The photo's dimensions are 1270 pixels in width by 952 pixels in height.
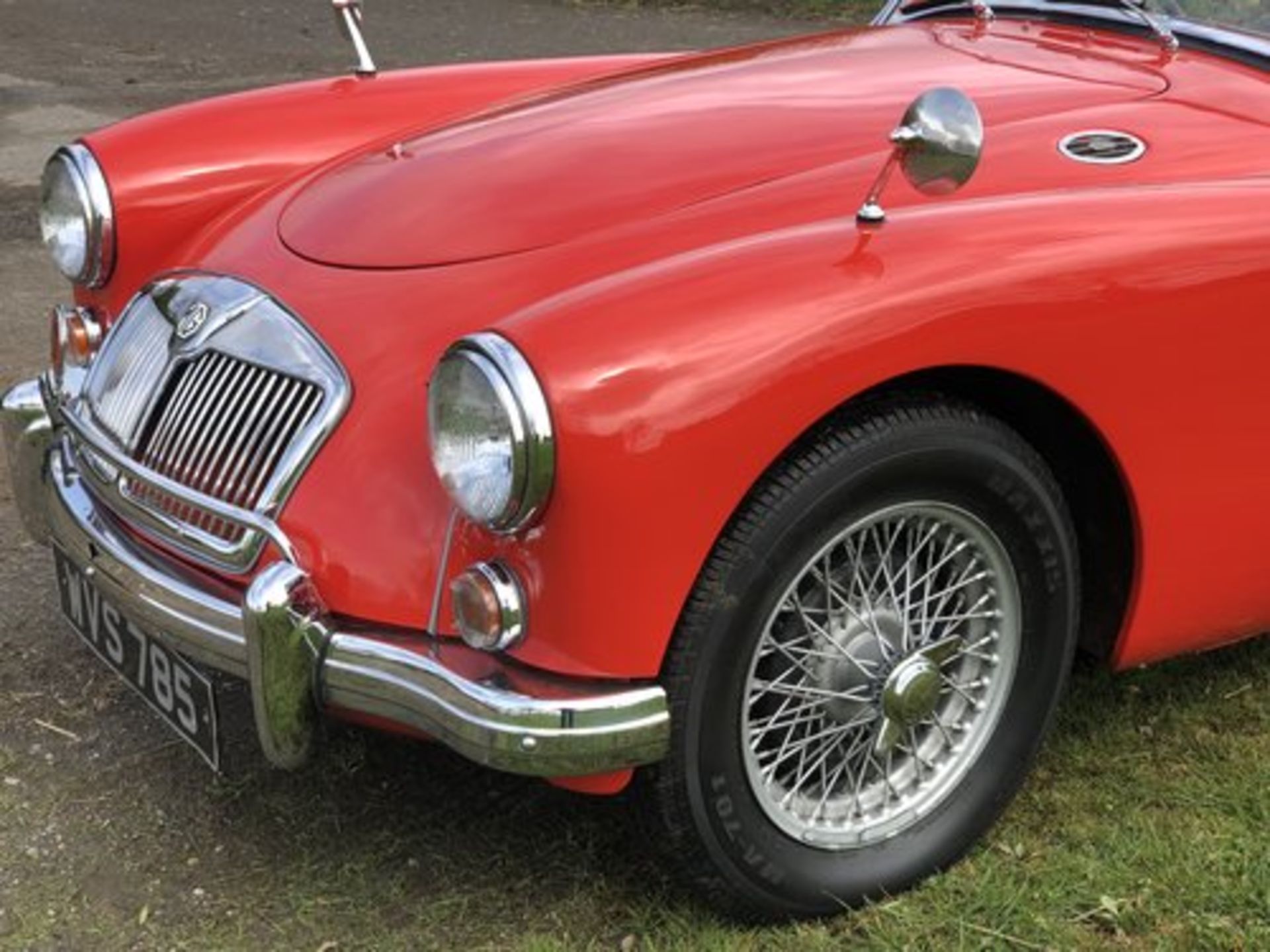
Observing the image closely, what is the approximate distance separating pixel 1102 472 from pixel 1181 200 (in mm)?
425

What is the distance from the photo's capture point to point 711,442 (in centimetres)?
209

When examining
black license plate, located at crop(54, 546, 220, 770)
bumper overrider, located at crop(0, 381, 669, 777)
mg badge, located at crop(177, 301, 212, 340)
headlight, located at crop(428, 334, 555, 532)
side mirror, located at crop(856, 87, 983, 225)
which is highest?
side mirror, located at crop(856, 87, 983, 225)

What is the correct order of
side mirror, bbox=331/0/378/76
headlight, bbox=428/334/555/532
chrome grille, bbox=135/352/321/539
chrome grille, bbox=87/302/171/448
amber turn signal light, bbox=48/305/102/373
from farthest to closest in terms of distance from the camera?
side mirror, bbox=331/0/378/76, amber turn signal light, bbox=48/305/102/373, chrome grille, bbox=87/302/171/448, chrome grille, bbox=135/352/321/539, headlight, bbox=428/334/555/532

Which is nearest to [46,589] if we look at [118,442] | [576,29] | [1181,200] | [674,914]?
[118,442]

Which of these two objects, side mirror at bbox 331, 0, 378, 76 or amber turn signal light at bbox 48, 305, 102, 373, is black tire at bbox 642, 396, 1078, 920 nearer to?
amber turn signal light at bbox 48, 305, 102, 373

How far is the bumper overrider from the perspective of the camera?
2.09m

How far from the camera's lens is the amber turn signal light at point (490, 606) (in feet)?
6.91

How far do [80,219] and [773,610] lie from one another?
1560mm

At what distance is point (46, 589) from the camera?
352 cm

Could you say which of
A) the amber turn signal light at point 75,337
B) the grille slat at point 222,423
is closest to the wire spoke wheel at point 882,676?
the grille slat at point 222,423

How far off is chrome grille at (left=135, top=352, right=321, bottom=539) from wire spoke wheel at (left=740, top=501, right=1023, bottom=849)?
0.74 meters

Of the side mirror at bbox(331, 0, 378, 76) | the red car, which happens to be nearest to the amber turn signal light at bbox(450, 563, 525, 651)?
the red car

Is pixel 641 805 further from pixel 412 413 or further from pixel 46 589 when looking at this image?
pixel 46 589

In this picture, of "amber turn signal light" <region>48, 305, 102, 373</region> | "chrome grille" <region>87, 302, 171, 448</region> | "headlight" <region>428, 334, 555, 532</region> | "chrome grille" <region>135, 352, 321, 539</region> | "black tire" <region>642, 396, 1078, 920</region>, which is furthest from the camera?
"amber turn signal light" <region>48, 305, 102, 373</region>
